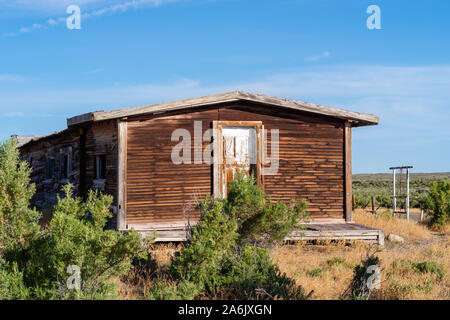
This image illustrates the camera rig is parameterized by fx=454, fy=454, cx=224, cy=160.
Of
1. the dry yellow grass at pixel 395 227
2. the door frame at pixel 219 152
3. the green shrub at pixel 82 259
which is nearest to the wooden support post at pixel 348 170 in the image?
the dry yellow grass at pixel 395 227

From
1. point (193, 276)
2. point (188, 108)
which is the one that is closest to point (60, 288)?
point (193, 276)

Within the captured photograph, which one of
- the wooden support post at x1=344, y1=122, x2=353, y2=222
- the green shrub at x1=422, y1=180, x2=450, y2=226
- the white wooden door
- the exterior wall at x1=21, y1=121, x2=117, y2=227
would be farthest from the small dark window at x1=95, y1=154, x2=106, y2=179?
the green shrub at x1=422, y1=180, x2=450, y2=226

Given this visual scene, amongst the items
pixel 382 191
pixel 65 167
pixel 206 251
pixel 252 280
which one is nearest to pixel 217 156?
pixel 252 280

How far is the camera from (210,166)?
43.7 feet

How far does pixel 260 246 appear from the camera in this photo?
9211mm

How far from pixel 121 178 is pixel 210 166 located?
8.44 feet

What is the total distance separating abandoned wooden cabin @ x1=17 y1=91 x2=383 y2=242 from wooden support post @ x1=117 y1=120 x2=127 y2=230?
0.03 meters

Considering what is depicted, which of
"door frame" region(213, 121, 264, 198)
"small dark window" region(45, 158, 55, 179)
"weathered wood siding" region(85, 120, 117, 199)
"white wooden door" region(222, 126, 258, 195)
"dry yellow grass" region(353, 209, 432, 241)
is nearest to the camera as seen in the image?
"door frame" region(213, 121, 264, 198)

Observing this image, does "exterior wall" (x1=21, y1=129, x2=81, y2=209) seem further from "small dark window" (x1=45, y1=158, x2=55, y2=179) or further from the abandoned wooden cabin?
the abandoned wooden cabin

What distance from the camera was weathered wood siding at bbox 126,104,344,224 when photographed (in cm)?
1285

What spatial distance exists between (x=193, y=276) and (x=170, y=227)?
5788 millimetres

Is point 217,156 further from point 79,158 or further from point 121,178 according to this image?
point 79,158

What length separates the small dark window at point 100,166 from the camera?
49.1ft
